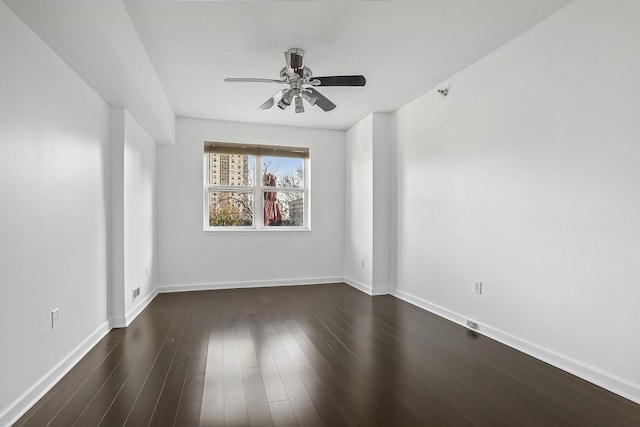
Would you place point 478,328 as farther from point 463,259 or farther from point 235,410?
point 235,410

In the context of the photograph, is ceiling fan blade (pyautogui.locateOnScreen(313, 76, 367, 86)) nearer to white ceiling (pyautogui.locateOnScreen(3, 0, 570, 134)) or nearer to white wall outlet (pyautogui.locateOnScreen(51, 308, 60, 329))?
white ceiling (pyautogui.locateOnScreen(3, 0, 570, 134))

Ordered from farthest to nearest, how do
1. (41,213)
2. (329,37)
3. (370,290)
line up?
(370,290) → (329,37) → (41,213)

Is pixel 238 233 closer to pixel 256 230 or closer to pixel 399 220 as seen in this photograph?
pixel 256 230

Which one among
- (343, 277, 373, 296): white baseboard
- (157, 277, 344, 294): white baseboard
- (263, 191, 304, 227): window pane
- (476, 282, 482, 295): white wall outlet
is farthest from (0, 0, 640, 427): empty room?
(263, 191, 304, 227): window pane

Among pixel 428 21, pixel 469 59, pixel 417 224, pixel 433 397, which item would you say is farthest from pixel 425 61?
pixel 433 397

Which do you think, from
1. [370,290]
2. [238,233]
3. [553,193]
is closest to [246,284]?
[238,233]

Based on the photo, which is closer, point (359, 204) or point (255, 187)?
point (359, 204)

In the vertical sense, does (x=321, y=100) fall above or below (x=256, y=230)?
above

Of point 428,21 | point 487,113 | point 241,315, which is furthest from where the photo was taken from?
point 241,315

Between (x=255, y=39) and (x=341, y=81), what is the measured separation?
2.51 ft

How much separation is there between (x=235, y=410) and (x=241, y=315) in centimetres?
189

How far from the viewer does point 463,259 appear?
11.1 ft

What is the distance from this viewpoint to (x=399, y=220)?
4543mm

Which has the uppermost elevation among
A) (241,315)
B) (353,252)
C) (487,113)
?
(487,113)
